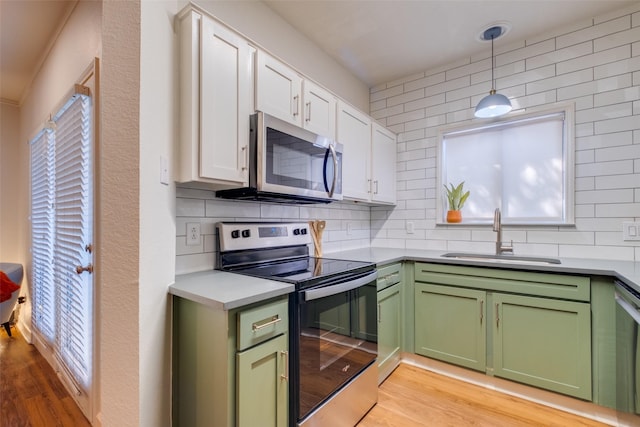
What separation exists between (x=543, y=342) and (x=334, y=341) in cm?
135

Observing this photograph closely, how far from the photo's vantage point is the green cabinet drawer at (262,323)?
110 centimetres

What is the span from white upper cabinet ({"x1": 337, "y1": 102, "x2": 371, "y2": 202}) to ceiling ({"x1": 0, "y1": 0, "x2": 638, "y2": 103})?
610 mm

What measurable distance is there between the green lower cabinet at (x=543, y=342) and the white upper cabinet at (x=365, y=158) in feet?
4.12

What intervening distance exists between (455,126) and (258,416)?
Result: 8.90 ft

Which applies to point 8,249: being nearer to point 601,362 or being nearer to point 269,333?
point 269,333

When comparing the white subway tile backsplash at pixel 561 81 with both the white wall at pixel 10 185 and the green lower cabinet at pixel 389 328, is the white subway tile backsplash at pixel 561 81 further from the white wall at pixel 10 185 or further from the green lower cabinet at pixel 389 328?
the white wall at pixel 10 185

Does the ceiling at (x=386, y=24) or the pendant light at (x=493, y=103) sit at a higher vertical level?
the ceiling at (x=386, y=24)

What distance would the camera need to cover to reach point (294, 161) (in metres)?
1.73

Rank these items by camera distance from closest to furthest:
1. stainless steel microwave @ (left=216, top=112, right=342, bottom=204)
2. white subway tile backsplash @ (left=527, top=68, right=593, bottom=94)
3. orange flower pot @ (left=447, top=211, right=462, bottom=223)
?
stainless steel microwave @ (left=216, top=112, right=342, bottom=204), white subway tile backsplash @ (left=527, top=68, right=593, bottom=94), orange flower pot @ (left=447, top=211, right=462, bottom=223)

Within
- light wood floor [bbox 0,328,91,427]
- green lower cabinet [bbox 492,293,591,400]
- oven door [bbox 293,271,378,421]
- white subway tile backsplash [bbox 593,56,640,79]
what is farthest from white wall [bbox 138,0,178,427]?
white subway tile backsplash [bbox 593,56,640,79]

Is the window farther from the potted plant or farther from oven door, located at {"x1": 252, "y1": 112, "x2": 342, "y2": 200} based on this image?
oven door, located at {"x1": 252, "y1": 112, "x2": 342, "y2": 200}

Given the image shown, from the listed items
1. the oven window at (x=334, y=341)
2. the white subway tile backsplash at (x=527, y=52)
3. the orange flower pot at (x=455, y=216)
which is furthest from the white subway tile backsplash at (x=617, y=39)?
the oven window at (x=334, y=341)

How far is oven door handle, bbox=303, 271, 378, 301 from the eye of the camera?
1352 mm

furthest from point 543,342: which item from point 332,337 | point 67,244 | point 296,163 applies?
point 67,244
